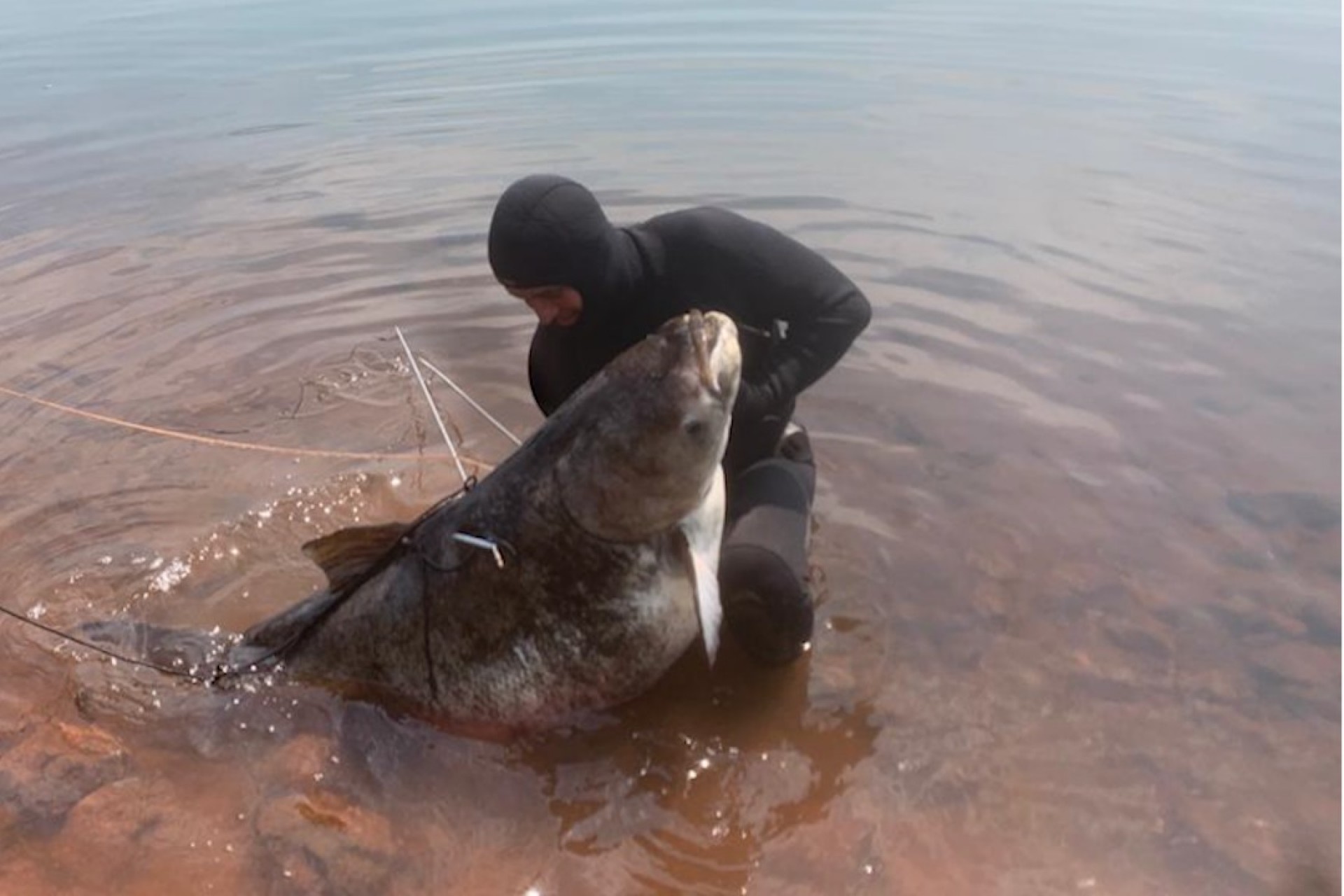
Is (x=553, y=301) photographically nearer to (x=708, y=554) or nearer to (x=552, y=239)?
(x=552, y=239)

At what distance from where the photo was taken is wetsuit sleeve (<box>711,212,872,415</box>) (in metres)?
4.31

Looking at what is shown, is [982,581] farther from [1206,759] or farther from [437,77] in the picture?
[437,77]

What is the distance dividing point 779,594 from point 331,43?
81.5 ft

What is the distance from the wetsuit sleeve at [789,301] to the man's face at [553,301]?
24.9 inches

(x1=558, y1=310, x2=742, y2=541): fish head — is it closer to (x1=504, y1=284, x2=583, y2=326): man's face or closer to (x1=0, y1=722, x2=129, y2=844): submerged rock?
(x1=504, y1=284, x2=583, y2=326): man's face

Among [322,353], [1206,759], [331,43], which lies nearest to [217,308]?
[322,353]

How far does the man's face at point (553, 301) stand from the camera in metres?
4.02

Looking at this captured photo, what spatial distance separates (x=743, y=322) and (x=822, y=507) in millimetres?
1546

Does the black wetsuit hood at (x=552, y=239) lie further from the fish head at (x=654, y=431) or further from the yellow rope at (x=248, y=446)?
the yellow rope at (x=248, y=446)

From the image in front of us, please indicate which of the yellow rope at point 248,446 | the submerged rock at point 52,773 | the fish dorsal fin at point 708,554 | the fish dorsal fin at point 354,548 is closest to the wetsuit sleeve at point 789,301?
the fish dorsal fin at point 708,554

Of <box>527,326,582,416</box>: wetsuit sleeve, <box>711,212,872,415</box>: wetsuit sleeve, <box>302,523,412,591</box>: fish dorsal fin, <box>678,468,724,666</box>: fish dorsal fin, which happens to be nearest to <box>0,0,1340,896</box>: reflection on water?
<box>302,523,412,591</box>: fish dorsal fin

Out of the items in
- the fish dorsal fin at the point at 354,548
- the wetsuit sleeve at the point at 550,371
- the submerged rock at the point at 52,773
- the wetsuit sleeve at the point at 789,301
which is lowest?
the submerged rock at the point at 52,773

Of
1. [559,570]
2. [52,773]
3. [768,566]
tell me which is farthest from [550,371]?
[52,773]

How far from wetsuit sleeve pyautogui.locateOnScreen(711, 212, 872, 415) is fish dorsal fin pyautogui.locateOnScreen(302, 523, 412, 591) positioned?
144cm
